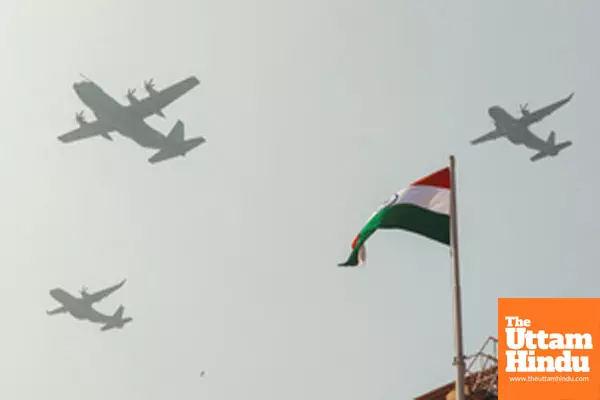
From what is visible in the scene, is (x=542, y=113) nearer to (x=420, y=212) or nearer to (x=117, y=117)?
(x=117, y=117)

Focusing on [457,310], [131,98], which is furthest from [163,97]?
[457,310]

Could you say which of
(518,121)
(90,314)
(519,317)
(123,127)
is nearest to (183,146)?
(123,127)

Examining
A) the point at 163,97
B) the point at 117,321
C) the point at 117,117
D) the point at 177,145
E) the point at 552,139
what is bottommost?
the point at 117,321

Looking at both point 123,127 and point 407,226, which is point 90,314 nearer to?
point 123,127

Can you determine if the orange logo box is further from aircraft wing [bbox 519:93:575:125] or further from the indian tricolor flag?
aircraft wing [bbox 519:93:575:125]

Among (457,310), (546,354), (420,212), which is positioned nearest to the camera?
(457,310)

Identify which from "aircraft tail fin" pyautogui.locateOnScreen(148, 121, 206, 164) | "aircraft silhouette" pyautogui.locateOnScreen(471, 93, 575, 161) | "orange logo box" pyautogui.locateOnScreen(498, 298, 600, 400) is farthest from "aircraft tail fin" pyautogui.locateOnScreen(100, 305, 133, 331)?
"orange logo box" pyautogui.locateOnScreen(498, 298, 600, 400)
